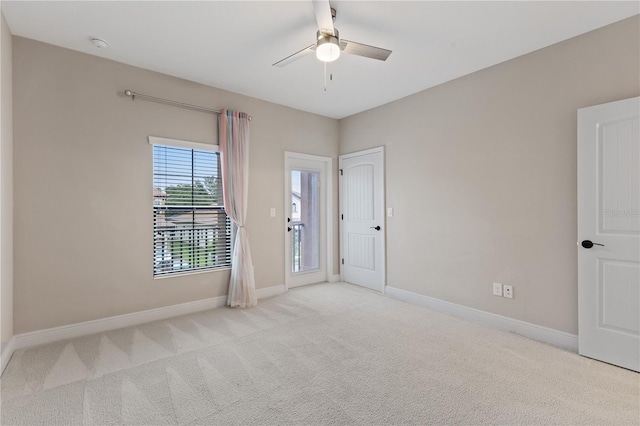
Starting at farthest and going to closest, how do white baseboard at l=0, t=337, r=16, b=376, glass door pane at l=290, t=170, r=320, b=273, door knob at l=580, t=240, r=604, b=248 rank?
glass door pane at l=290, t=170, r=320, b=273, door knob at l=580, t=240, r=604, b=248, white baseboard at l=0, t=337, r=16, b=376

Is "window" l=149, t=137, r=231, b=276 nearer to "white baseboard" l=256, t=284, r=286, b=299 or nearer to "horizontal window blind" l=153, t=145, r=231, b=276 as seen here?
"horizontal window blind" l=153, t=145, r=231, b=276

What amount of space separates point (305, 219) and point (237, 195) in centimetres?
140

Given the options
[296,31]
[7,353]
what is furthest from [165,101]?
[7,353]

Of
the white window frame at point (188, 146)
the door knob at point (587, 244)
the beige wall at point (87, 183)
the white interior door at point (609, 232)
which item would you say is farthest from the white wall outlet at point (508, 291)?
the beige wall at point (87, 183)

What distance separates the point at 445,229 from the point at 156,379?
10.7ft

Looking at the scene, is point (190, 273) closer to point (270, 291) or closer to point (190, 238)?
point (190, 238)

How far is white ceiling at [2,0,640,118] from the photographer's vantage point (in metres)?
2.33

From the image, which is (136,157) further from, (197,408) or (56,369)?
(197,408)

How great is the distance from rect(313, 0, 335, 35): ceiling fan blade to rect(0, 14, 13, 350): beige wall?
2.42 metres

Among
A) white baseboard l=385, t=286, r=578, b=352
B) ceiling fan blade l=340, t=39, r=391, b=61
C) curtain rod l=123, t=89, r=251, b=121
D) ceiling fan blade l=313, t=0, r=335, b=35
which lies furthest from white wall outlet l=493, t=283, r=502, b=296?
curtain rod l=123, t=89, r=251, b=121

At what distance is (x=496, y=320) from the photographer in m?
3.24

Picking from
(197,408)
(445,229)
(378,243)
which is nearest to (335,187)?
(378,243)

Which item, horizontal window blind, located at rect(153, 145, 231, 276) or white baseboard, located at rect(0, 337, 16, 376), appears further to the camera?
horizontal window blind, located at rect(153, 145, 231, 276)

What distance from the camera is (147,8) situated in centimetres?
234
